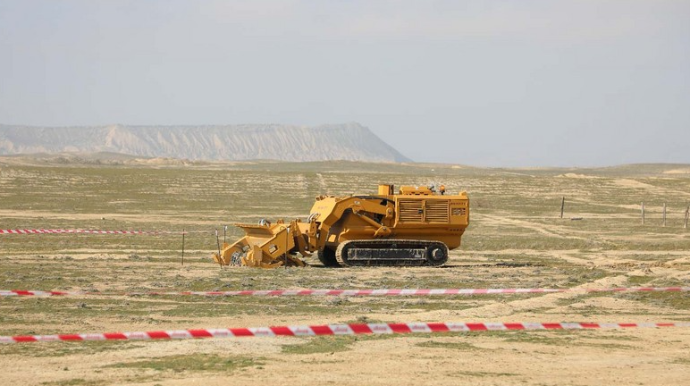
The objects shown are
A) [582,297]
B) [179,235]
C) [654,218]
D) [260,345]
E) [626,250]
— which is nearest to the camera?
[260,345]

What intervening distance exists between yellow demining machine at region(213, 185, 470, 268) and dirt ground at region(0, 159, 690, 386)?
93 cm

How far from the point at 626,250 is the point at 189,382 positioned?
2783 cm

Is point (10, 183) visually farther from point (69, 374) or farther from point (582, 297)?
point (69, 374)

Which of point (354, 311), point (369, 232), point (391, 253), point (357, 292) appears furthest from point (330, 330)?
point (369, 232)

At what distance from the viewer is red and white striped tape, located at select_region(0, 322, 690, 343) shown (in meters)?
14.9

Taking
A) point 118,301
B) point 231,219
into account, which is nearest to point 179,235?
point 231,219

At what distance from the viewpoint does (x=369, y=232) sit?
29.3m

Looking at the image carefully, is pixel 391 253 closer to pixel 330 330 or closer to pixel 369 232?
pixel 369 232

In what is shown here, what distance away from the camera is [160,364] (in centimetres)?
1407

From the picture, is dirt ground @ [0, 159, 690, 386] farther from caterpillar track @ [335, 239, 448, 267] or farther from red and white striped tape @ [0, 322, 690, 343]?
caterpillar track @ [335, 239, 448, 267]

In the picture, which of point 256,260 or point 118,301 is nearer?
point 118,301

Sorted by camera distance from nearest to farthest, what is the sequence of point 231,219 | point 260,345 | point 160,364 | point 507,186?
1. point 160,364
2. point 260,345
3. point 231,219
4. point 507,186

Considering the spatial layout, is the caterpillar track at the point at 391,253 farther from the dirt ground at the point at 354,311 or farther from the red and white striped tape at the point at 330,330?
the red and white striped tape at the point at 330,330

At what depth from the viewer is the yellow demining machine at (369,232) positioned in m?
28.4
